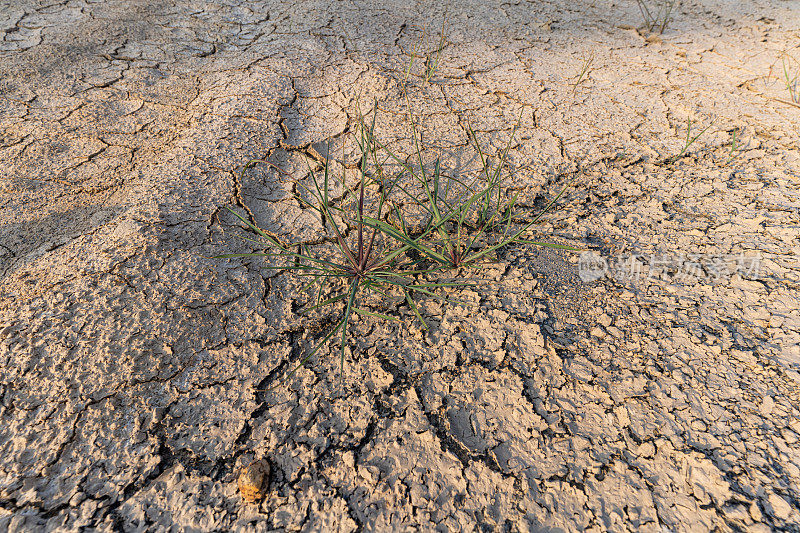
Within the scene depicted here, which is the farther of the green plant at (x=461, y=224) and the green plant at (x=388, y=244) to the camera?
the green plant at (x=461, y=224)

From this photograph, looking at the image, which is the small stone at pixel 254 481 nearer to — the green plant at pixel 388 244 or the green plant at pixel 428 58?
the green plant at pixel 388 244

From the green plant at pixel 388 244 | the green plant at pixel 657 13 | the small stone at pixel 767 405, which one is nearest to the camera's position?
the small stone at pixel 767 405

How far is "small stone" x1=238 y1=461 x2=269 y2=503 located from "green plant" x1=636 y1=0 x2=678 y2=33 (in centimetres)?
300

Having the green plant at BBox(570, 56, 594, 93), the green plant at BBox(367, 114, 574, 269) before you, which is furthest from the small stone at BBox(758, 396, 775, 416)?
the green plant at BBox(570, 56, 594, 93)

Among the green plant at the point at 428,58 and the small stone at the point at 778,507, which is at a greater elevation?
the green plant at the point at 428,58

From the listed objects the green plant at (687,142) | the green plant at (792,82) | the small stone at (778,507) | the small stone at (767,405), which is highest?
the green plant at (792,82)

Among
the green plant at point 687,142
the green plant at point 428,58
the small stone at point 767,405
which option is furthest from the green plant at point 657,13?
the small stone at point 767,405

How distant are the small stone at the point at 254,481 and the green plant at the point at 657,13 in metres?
3.00

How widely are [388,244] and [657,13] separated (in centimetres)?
262

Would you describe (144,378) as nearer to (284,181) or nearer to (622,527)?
(284,181)

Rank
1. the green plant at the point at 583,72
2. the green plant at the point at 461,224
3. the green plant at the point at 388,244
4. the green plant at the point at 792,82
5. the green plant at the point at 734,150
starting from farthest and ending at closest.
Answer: the green plant at the point at 583,72 → the green plant at the point at 792,82 → the green plant at the point at 734,150 → the green plant at the point at 461,224 → the green plant at the point at 388,244

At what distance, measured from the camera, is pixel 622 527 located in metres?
0.83

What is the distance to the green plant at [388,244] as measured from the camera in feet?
3.93

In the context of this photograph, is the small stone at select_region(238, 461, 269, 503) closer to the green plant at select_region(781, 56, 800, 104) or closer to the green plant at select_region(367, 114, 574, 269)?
the green plant at select_region(367, 114, 574, 269)
